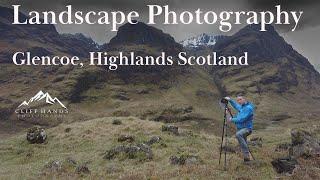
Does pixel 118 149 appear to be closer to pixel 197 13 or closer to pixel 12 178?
pixel 12 178

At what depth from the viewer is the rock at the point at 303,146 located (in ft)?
79.7

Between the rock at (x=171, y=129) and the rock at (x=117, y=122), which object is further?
the rock at (x=117, y=122)

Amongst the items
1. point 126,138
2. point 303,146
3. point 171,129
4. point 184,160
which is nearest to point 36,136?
point 126,138

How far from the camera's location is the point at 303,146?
24.9m

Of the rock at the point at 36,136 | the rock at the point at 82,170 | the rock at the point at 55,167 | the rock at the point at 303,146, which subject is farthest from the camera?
the rock at the point at 36,136

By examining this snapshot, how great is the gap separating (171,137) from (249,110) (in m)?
16.0

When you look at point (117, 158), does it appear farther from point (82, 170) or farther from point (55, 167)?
point (82, 170)

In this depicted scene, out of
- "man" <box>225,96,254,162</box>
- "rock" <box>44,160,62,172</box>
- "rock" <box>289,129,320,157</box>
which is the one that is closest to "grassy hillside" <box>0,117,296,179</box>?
"rock" <box>44,160,62,172</box>

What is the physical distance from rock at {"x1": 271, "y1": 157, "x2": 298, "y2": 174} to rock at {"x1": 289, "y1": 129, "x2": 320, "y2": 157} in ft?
11.2

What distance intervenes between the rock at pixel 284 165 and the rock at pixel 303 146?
3.42 m

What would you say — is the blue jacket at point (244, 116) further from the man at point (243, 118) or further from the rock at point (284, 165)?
the rock at point (284, 165)

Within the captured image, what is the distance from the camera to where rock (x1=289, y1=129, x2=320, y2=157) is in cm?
2430

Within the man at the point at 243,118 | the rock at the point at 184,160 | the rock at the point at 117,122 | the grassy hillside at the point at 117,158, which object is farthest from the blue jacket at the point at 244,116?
the rock at the point at 117,122

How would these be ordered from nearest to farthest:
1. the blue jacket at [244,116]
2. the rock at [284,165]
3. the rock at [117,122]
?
1. the blue jacket at [244,116]
2. the rock at [284,165]
3. the rock at [117,122]
